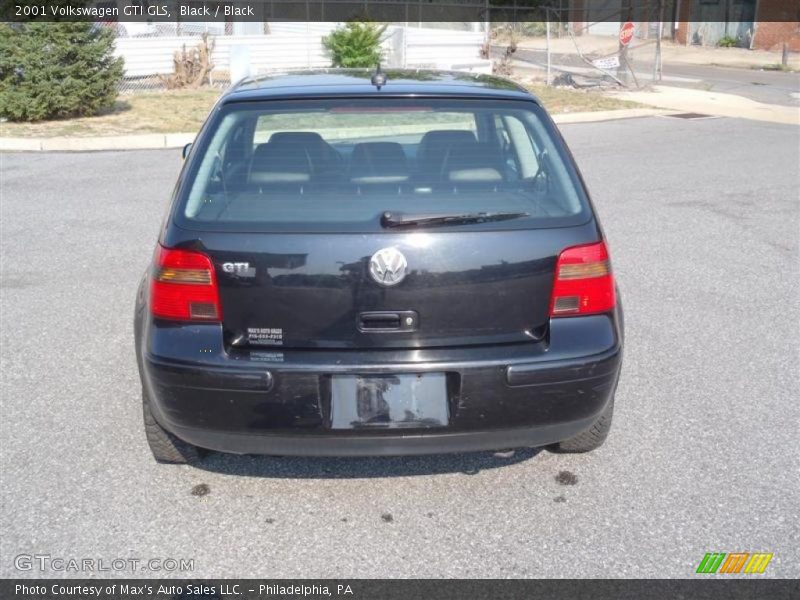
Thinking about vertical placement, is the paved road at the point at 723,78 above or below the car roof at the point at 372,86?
below

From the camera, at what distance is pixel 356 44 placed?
773 inches

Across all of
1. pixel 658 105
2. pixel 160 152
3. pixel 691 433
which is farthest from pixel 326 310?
pixel 658 105

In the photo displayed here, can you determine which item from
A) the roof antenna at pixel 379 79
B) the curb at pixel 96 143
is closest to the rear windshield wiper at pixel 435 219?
the roof antenna at pixel 379 79

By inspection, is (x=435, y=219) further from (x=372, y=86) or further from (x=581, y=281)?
(x=372, y=86)

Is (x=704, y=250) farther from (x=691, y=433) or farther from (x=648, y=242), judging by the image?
(x=691, y=433)

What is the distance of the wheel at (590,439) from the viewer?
3768mm

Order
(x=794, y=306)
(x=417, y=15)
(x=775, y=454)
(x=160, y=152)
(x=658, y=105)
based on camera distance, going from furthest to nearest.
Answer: (x=417, y=15)
(x=658, y=105)
(x=160, y=152)
(x=794, y=306)
(x=775, y=454)

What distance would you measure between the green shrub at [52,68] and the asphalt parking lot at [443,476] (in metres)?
7.96

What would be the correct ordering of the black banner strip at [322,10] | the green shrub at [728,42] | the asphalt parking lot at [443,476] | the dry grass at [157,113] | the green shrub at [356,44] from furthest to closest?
1. the green shrub at [728,42]
2. the black banner strip at [322,10]
3. the green shrub at [356,44]
4. the dry grass at [157,113]
5. the asphalt parking lot at [443,476]

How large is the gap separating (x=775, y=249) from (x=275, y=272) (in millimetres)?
5534

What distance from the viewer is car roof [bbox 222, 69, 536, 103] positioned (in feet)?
11.6

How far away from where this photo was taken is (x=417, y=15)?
2667 cm

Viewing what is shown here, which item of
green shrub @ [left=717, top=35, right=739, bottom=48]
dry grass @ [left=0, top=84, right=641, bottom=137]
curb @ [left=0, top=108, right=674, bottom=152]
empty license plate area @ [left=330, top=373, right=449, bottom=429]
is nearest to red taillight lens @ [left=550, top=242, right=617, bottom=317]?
empty license plate area @ [left=330, top=373, right=449, bottom=429]

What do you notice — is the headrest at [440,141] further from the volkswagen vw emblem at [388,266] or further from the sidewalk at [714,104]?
the sidewalk at [714,104]
